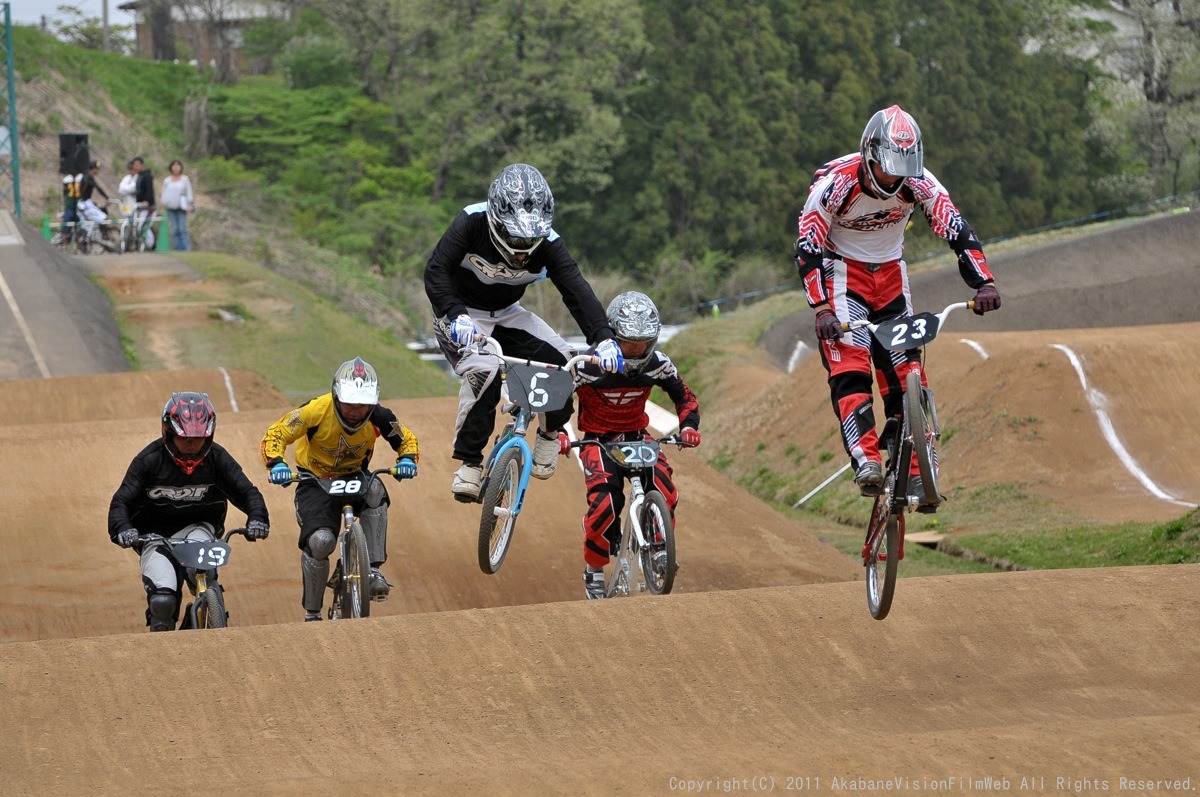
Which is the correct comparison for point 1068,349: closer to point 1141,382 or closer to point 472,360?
point 1141,382

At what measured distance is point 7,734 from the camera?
24.6 feet

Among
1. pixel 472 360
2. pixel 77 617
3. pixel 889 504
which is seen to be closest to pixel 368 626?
pixel 472 360

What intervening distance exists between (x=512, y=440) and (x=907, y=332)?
2850mm

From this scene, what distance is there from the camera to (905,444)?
851 cm

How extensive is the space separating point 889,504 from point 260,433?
8865 millimetres

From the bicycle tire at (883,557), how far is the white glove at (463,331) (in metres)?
2.67

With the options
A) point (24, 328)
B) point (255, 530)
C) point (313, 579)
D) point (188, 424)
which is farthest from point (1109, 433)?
point (24, 328)

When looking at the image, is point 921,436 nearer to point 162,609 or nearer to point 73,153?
point 162,609

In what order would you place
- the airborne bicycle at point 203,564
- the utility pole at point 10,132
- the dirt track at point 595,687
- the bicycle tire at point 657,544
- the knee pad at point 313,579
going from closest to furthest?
the dirt track at point 595,687 < the airborne bicycle at point 203,564 < the bicycle tire at point 657,544 < the knee pad at point 313,579 < the utility pole at point 10,132

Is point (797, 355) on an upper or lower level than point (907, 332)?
lower

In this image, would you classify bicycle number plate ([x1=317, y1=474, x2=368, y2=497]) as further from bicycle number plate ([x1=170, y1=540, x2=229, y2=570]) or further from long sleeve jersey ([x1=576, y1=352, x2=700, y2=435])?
long sleeve jersey ([x1=576, y1=352, x2=700, y2=435])

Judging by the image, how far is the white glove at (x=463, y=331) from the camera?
9.39 m

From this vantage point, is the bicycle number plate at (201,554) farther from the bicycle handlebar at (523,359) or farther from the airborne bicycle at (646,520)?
the airborne bicycle at (646,520)

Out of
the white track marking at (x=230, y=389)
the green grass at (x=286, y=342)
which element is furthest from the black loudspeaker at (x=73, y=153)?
the white track marking at (x=230, y=389)
